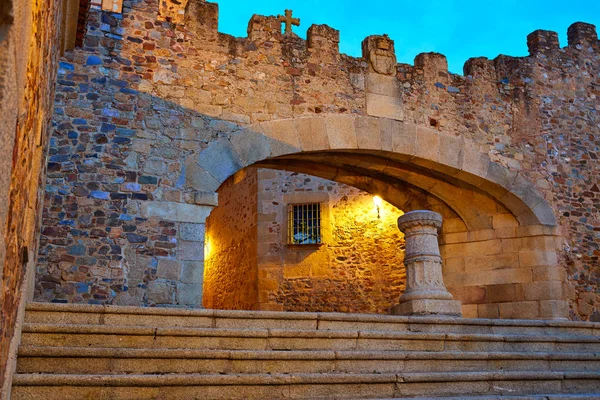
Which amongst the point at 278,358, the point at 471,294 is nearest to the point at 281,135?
the point at 471,294

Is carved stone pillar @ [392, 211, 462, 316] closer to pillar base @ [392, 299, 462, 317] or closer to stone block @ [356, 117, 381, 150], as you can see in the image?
pillar base @ [392, 299, 462, 317]

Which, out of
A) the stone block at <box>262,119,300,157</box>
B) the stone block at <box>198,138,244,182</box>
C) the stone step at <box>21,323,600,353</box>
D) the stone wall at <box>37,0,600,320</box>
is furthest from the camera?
the stone block at <box>262,119,300,157</box>

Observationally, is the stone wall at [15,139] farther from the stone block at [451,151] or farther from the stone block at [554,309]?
the stone block at [554,309]

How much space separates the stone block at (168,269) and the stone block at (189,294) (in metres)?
0.12

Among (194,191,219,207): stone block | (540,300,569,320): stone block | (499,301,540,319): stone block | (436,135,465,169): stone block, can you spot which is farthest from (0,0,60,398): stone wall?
(540,300,569,320): stone block

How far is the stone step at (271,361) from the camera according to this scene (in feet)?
12.9

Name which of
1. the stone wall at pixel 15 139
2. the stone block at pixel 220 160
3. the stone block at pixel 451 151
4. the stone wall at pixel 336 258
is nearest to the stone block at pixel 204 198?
the stone block at pixel 220 160

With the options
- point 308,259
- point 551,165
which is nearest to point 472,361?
point 551,165

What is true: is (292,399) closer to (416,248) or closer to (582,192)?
(416,248)

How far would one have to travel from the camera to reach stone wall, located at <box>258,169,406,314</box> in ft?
42.8

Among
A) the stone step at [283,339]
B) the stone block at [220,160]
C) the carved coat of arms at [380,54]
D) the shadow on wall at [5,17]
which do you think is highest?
the carved coat of arms at [380,54]

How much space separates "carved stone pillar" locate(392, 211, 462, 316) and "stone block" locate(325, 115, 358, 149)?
6.37ft

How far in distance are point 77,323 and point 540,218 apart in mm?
6898

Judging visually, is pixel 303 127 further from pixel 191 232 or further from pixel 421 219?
pixel 421 219
